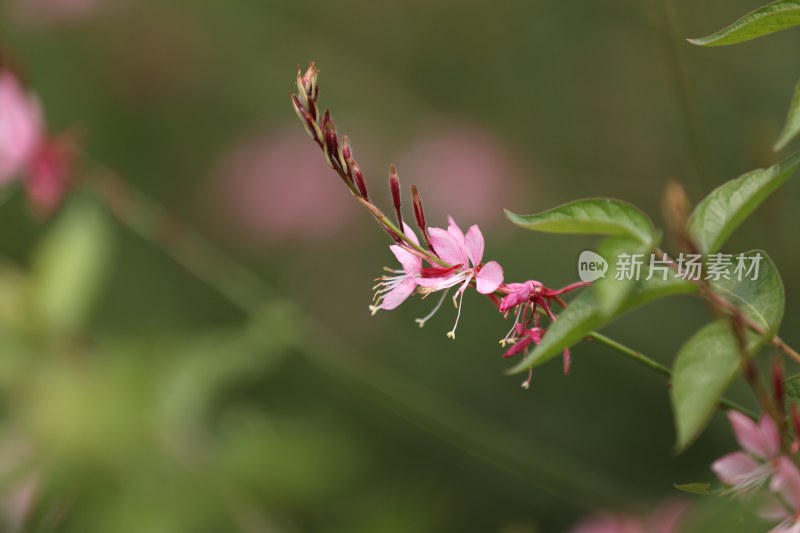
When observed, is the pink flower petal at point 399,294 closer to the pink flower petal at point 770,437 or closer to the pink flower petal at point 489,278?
the pink flower petal at point 489,278

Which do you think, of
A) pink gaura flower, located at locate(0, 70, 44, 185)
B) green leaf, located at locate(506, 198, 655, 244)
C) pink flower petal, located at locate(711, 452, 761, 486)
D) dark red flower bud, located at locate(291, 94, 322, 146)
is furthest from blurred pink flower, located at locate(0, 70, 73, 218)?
pink flower petal, located at locate(711, 452, 761, 486)

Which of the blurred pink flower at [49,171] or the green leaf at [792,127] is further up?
the green leaf at [792,127]

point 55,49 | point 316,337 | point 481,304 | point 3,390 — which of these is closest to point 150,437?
point 3,390

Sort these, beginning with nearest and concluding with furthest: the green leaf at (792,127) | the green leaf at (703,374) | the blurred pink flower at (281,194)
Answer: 1. the green leaf at (703,374)
2. the green leaf at (792,127)
3. the blurred pink flower at (281,194)

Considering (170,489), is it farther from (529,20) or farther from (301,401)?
(529,20)

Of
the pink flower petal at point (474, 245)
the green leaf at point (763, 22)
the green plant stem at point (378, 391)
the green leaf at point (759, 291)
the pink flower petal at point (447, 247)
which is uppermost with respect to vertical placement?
the green leaf at point (763, 22)

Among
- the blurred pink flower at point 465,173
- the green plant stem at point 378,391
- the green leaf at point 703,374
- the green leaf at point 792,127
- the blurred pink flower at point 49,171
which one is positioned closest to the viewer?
the green leaf at point 703,374

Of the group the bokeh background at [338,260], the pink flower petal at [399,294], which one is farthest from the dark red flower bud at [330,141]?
the bokeh background at [338,260]
